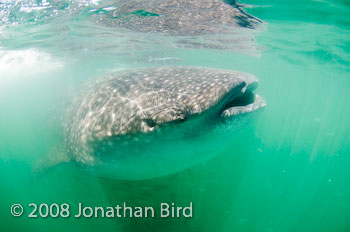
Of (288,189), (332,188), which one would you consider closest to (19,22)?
(288,189)

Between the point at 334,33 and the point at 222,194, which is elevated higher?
the point at 334,33

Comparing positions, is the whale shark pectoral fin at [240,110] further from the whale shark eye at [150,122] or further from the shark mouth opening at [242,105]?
the whale shark eye at [150,122]

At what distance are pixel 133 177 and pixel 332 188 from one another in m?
18.1

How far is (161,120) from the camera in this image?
2.52 metres

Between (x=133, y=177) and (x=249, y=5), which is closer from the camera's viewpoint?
(x=133, y=177)

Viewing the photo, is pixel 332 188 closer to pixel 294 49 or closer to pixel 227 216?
pixel 294 49

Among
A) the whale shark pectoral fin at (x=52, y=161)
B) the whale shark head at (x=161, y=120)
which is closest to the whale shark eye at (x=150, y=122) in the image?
the whale shark head at (x=161, y=120)

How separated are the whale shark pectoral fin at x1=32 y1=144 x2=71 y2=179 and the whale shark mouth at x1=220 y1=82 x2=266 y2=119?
3.39 m

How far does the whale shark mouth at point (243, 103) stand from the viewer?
Answer: 8.32 feet

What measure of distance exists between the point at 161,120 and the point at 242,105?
49.5 inches

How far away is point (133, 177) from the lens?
3.52m

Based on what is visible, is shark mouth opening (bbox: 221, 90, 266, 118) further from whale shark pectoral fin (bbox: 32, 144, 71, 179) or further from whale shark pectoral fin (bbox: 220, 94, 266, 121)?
whale shark pectoral fin (bbox: 32, 144, 71, 179)

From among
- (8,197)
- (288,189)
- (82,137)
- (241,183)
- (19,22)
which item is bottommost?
(288,189)

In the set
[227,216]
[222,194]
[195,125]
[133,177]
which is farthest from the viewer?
[222,194]
